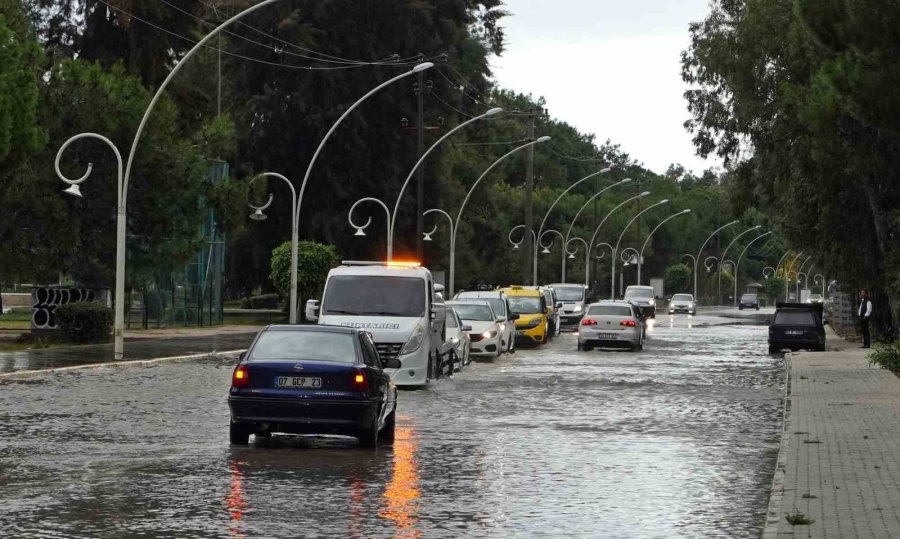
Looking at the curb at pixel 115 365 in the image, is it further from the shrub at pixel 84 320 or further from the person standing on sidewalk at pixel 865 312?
the person standing on sidewalk at pixel 865 312

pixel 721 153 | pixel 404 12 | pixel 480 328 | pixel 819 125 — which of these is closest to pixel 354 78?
pixel 404 12

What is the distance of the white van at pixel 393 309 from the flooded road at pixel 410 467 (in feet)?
2.60

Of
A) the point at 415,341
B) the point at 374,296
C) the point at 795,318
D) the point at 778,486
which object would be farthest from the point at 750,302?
the point at 778,486

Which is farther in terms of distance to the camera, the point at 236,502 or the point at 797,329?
the point at 797,329

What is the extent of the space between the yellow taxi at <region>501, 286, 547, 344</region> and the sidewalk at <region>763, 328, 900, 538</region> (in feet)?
65.7

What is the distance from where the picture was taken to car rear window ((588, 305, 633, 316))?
47719mm

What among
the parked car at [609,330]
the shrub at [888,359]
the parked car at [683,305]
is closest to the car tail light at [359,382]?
the shrub at [888,359]

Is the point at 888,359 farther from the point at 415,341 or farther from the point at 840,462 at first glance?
the point at 840,462

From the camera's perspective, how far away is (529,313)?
50.7 metres

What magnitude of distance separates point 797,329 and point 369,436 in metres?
32.5

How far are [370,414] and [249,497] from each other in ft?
13.4

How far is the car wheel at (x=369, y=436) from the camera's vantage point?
55.8 ft

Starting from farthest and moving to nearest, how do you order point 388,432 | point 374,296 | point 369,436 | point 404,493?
point 374,296
point 388,432
point 369,436
point 404,493

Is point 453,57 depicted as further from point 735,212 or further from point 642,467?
point 642,467
